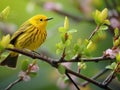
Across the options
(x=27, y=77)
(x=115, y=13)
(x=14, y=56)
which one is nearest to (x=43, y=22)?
(x=14, y=56)

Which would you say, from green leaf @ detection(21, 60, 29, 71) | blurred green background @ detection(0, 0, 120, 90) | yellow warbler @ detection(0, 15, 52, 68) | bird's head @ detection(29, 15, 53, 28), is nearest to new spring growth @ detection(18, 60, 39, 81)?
green leaf @ detection(21, 60, 29, 71)

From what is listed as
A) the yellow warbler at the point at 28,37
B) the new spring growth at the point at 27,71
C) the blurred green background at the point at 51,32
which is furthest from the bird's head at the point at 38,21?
the new spring growth at the point at 27,71

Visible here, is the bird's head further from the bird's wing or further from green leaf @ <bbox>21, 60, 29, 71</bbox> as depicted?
green leaf @ <bbox>21, 60, 29, 71</bbox>

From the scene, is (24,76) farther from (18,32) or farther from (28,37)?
(28,37)

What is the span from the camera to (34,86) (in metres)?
4.19

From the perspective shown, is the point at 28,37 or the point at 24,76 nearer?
the point at 24,76

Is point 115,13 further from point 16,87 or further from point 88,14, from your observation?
point 16,87

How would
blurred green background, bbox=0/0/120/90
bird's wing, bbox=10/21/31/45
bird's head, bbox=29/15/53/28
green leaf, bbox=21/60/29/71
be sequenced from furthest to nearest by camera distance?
1. blurred green background, bbox=0/0/120/90
2. bird's head, bbox=29/15/53/28
3. bird's wing, bbox=10/21/31/45
4. green leaf, bbox=21/60/29/71

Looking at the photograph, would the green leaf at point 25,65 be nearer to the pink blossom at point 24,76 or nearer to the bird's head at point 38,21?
the pink blossom at point 24,76

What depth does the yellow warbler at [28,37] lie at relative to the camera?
2.26 m

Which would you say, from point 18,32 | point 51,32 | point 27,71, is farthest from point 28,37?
point 51,32

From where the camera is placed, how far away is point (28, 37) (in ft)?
8.00

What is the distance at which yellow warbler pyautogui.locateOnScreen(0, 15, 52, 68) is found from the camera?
7.42 feet

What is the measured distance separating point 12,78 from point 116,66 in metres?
2.39
